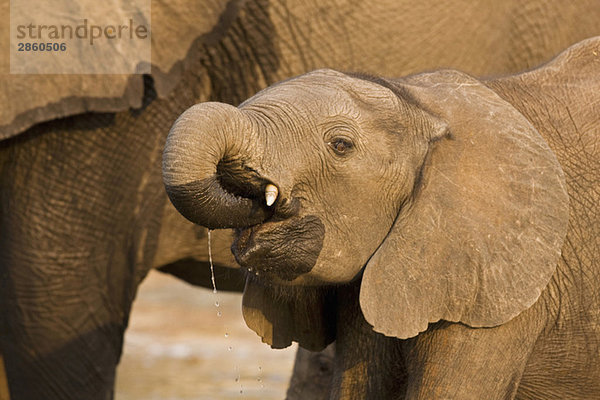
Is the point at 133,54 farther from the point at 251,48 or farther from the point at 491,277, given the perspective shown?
the point at 491,277

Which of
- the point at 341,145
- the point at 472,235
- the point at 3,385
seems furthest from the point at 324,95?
the point at 3,385

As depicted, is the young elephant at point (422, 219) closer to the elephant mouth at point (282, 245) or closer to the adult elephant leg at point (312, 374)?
the elephant mouth at point (282, 245)

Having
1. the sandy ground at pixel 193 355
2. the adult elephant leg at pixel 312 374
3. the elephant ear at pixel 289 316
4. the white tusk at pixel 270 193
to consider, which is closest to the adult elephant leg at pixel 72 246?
the adult elephant leg at pixel 312 374

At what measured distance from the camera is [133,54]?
15.5 ft

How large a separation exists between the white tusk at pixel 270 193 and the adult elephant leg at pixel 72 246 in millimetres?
1837

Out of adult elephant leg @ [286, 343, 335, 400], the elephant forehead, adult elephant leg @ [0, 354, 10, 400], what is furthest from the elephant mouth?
adult elephant leg @ [0, 354, 10, 400]

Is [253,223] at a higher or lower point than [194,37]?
lower

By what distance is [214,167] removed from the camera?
2.93 m

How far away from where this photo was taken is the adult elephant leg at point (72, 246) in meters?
4.76

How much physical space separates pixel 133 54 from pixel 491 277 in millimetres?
1903

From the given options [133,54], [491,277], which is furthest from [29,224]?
[491,277]

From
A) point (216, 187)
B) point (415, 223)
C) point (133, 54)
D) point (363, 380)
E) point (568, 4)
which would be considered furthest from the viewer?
point (568, 4)

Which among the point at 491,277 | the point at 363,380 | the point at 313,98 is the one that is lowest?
the point at 363,380

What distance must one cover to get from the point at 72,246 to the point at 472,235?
6.58 feet
